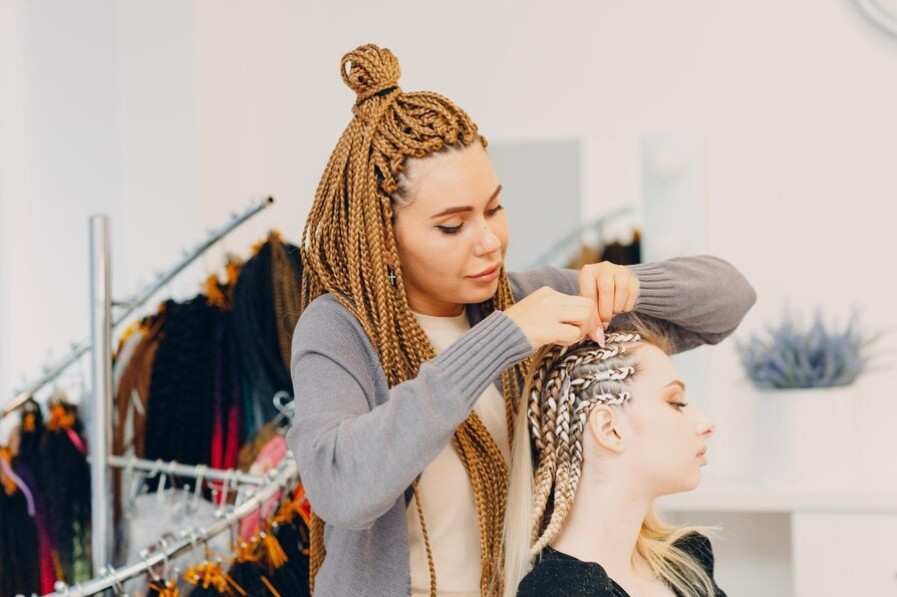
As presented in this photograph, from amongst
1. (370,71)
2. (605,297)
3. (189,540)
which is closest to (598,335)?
(605,297)

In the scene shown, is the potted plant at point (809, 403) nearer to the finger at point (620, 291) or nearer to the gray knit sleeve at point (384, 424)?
the finger at point (620, 291)

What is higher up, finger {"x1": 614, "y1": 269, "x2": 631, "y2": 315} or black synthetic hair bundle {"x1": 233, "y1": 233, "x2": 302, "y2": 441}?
black synthetic hair bundle {"x1": 233, "y1": 233, "x2": 302, "y2": 441}

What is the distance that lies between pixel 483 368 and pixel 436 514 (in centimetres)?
26

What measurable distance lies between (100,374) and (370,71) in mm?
783

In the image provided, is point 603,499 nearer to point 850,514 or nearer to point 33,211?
point 850,514

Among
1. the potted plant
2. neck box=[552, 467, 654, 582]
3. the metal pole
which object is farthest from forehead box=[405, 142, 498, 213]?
the potted plant

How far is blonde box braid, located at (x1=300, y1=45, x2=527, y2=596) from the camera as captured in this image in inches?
53.9

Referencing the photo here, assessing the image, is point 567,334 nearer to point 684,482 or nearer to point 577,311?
point 577,311

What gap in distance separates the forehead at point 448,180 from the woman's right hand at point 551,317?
0.15 metres

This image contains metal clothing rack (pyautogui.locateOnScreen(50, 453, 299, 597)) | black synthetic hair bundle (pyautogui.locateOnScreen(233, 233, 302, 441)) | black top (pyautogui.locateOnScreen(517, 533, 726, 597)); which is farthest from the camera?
black synthetic hair bundle (pyautogui.locateOnScreen(233, 233, 302, 441))

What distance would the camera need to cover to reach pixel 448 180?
1342 mm

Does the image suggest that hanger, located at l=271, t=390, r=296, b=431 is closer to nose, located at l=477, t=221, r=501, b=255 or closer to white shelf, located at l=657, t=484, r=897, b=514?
white shelf, located at l=657, t=484, r=897, b=514

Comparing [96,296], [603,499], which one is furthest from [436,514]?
[96,296]

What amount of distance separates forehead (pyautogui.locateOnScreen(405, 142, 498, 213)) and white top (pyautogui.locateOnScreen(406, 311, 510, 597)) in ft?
0.90
